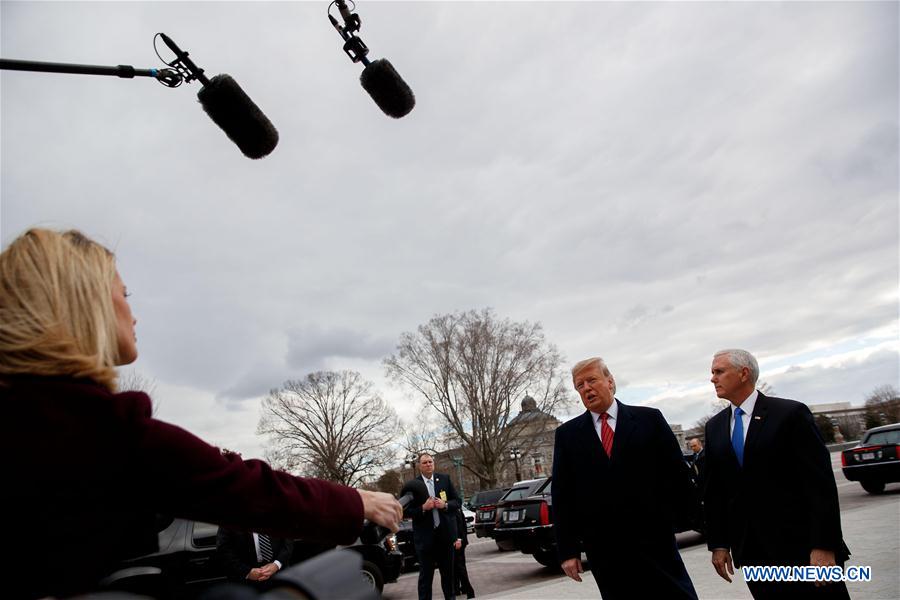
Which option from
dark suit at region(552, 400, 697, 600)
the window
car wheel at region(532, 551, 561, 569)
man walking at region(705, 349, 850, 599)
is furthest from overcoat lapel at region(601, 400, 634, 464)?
car wheel at region(532, 551, 561, 569)

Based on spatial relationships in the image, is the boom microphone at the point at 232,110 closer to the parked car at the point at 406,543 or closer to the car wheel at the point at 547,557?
the car wheel at the point at 547,557

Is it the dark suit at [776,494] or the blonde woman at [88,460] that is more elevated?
the blonde woman at [88,460]

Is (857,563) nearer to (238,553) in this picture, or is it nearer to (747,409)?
(747,409)

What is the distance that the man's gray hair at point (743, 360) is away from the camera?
4262 mm

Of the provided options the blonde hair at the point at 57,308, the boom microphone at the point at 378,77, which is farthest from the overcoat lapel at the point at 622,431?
the blonde hair at the point at 57,308

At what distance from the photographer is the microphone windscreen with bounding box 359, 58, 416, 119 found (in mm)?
3641

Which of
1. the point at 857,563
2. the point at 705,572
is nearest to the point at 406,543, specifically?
the point at 705,572

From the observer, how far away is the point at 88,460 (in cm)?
100

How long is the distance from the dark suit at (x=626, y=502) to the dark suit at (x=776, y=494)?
259 mm

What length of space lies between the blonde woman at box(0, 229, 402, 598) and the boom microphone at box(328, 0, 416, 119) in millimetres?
2624

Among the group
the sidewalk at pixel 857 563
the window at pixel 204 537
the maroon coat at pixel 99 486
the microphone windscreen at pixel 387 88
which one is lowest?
the sidewalk at pixel 857 563

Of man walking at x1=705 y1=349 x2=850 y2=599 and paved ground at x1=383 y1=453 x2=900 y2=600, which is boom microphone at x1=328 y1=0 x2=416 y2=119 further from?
paved ground at x1=383 y1=453 x2=900 y2=600

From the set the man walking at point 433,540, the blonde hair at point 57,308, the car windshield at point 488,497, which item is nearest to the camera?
the blonde hair at point 57,308

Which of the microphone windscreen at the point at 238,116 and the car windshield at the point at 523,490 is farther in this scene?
the car windshield at the point at 523,490
